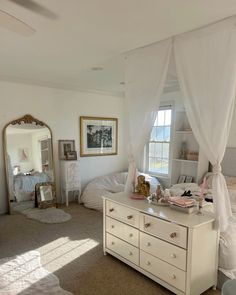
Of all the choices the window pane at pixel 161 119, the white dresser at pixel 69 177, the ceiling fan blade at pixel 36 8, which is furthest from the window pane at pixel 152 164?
the ceiling fan blade at pixel 36 8

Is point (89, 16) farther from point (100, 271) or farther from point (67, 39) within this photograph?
point (100, 271)

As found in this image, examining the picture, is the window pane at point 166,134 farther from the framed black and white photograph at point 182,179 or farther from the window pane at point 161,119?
the framed black and white photograph at point 182,179

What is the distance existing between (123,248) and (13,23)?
2434 mm

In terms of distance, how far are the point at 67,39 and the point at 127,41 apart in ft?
2.15

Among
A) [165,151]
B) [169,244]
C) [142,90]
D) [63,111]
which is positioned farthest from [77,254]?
[165,151]

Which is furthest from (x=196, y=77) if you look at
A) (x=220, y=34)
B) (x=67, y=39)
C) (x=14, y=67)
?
(x=14, y=67)

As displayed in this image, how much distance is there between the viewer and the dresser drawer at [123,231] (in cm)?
252

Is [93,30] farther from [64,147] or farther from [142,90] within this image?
[64,147]

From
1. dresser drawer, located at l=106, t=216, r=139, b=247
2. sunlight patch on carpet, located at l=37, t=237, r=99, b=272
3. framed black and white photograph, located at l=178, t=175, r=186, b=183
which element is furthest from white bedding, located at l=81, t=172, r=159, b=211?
dresser drawer, located at l=106, t=216, r=139, b=247

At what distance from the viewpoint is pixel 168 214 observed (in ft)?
7.47

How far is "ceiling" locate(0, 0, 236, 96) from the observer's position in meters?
1.85

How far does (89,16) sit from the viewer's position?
2016 millimetres

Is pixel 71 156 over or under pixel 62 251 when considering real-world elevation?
over

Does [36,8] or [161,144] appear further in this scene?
[161,144]
